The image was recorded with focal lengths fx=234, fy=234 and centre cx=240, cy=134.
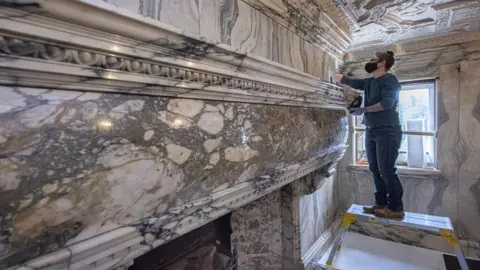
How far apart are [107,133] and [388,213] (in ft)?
5.24

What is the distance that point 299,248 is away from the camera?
5.14 ft

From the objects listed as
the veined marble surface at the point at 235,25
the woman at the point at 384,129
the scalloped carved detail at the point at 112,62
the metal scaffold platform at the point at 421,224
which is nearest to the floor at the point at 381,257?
the metal scaffold platform at the point at 421,224

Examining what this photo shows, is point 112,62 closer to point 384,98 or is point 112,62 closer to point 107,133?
point 107,133

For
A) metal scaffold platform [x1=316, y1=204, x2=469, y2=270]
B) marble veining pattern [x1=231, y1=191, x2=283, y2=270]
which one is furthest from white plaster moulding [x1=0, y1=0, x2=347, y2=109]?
metal scaffold platform [x1=316, y1=204, x2=469, y2=270]

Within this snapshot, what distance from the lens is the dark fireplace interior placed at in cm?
92

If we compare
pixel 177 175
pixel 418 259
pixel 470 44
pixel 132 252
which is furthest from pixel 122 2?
pixel 470 44

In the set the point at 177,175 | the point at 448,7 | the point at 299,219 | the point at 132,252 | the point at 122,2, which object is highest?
the point at 448,7

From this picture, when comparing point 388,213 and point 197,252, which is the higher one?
point 388,213

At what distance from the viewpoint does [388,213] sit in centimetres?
144

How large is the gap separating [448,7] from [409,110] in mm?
1201

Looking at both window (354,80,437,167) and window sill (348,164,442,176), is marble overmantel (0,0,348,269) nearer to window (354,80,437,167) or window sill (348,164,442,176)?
window sill (348,164,442,176)

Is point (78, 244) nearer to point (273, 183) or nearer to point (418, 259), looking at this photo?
point (273, 183)

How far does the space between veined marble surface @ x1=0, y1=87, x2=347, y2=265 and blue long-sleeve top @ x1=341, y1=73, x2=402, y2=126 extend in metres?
1.03

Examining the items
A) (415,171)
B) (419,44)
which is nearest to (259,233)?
(415,171)
